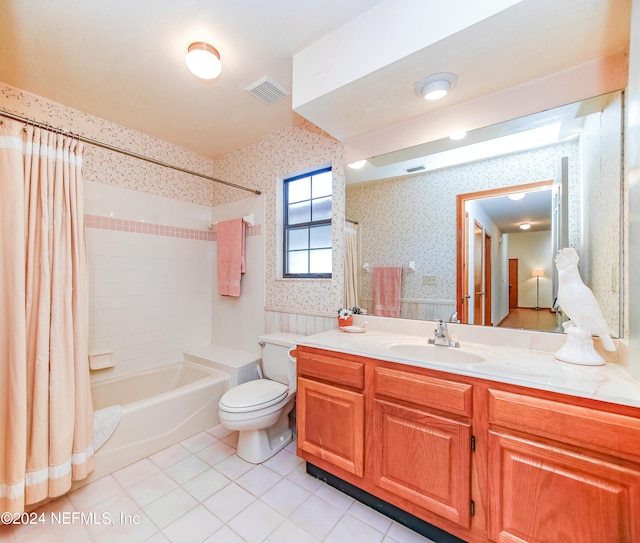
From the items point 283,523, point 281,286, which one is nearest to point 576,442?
point 283,523

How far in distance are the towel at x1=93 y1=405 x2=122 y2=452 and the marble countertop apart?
1.27 m

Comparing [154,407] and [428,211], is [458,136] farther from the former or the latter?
[154,407]

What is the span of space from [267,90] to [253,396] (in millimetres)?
2032

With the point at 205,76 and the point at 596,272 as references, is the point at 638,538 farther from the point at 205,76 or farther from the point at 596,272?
the point at 205,76

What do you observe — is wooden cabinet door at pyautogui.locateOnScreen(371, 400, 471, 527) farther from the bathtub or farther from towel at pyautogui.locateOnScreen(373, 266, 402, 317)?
the bathtub

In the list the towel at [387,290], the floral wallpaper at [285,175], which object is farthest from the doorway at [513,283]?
the floral wallpaper at [285,175]

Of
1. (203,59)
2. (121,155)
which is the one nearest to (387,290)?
(203,59)

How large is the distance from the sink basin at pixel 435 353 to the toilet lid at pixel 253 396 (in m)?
0.85

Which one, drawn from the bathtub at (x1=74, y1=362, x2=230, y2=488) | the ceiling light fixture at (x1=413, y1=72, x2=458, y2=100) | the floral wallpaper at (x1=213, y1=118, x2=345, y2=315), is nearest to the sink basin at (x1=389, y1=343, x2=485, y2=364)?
the floral wallpaper at (x1=213, y1=118, x2=345, y2=315)

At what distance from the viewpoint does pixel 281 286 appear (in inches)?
98.4

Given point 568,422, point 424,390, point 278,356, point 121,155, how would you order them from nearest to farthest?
point 568,422, point 424,390, point 278,356, point 121,155

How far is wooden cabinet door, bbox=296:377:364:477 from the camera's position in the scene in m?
1.43

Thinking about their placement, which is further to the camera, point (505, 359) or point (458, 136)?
point (458, 136)

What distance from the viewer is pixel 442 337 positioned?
1554 millimetres
